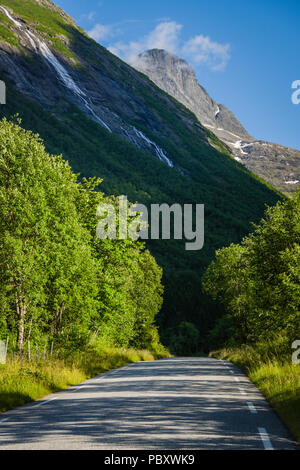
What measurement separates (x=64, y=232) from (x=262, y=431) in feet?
44.4

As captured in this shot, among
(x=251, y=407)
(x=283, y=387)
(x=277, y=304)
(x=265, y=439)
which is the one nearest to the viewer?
(x=265, y=439)

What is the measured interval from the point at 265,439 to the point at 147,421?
2.23 meters

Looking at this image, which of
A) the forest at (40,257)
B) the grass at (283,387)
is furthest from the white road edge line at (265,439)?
the forest at (40,257)

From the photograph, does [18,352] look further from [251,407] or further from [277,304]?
[277,304]

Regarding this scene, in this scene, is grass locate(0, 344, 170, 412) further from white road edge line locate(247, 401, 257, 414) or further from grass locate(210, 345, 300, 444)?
grass locate(210, 345, 300, 444)

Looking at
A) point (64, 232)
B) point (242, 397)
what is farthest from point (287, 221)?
point (242, 397)

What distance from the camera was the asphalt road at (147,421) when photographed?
6961 mm

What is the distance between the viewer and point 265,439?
24.2 ft

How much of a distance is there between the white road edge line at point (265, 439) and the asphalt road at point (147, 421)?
0.01 metres

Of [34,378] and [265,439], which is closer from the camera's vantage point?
[265,439]

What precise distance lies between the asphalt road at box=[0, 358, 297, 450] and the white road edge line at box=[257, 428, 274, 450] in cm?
1

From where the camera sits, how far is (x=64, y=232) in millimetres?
19844

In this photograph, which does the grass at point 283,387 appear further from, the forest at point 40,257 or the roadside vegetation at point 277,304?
the forest at point 40,257

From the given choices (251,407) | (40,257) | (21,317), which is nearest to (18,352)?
(21,317)
